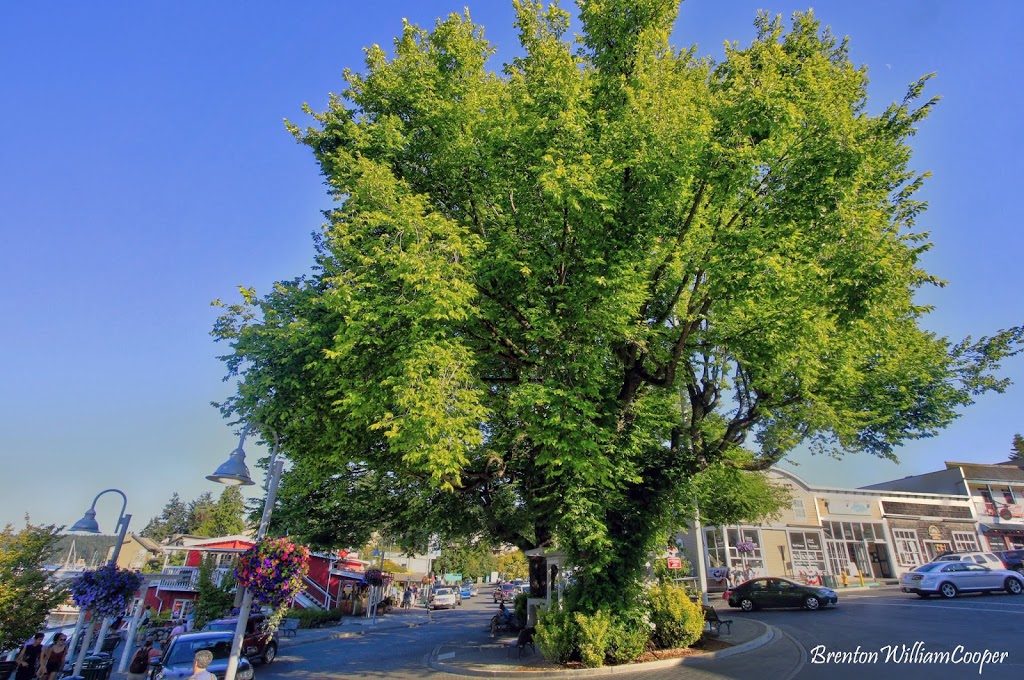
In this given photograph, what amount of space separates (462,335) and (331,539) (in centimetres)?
1597

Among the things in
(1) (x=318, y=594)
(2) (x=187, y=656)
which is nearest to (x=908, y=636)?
(2) (x=187, y=656)

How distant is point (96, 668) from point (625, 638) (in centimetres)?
1234

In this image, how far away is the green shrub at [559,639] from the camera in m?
13.0

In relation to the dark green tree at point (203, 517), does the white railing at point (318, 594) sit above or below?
below

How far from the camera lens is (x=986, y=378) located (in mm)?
15789

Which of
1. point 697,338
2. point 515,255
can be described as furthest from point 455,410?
point 697,338

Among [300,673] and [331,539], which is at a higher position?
[331,539]

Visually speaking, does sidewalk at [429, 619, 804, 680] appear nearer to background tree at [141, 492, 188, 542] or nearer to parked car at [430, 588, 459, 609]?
parked car at [430, 588, 459, 609]

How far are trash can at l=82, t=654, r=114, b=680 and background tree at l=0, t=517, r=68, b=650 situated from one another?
3.85 m

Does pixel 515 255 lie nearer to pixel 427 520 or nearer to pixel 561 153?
pixel 561 153

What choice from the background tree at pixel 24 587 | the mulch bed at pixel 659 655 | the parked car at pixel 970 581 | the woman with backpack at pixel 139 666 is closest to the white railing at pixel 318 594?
the background tree at pixel 24 587

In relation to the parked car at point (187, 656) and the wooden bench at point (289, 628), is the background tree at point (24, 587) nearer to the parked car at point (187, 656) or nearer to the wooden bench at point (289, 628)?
the parked car at point (187, 656)

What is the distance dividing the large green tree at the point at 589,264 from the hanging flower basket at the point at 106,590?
5.13 m

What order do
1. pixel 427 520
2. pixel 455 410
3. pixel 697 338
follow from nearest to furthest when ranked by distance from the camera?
pixel 455 410 → pixel 697 338 → pixel 427 520
